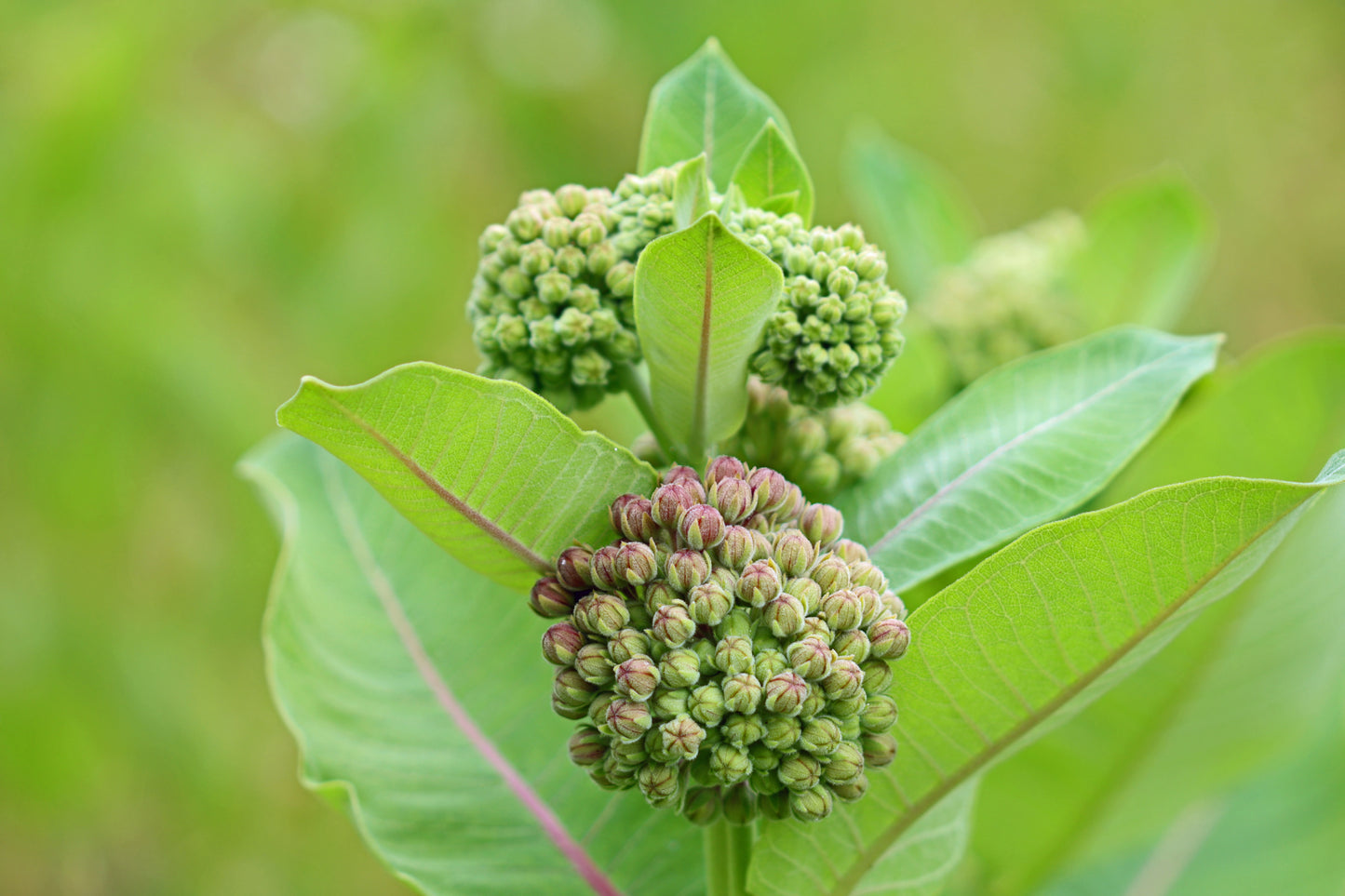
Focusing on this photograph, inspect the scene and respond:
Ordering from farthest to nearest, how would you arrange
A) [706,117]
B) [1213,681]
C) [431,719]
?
[1213,681] → [431,719] → [706,117]

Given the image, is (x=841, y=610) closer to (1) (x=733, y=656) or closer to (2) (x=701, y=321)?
(1) (x=733, y=656)

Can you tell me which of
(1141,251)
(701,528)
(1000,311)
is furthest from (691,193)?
(1141,251)

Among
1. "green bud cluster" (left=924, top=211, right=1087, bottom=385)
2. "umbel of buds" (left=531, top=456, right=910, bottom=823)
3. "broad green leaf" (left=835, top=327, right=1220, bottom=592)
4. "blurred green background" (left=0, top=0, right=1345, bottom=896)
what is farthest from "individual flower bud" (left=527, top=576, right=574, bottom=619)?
"green bud cluster" (left=924, top=211, right=1087, bottom=385)

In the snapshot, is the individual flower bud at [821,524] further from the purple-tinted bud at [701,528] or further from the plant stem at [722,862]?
the plant stem at [722,862]

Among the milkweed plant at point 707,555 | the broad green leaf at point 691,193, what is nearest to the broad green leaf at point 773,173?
the milkweed plant at point 707,555

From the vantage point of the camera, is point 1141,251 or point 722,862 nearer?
point 722,862

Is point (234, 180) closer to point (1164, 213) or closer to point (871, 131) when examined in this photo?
point (871, 131)
